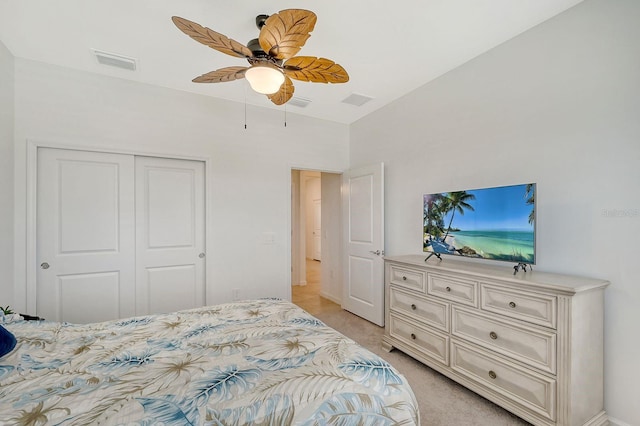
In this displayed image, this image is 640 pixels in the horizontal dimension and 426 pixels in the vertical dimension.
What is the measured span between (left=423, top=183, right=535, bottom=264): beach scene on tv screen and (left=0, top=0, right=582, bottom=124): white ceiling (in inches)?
48.6

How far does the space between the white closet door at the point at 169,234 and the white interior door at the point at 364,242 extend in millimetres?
1920

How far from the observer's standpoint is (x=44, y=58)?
99.3 inches

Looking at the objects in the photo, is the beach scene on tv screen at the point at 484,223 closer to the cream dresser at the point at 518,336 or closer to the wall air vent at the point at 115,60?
the cream dresser at the point at 518,336

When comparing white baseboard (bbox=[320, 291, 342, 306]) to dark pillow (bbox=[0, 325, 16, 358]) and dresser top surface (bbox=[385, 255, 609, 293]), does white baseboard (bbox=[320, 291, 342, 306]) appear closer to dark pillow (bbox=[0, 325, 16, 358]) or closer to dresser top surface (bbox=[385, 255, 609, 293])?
dresser top surface (bbox=[385, 255, 609, 293])

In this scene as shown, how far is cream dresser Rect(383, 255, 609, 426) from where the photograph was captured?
1604mm

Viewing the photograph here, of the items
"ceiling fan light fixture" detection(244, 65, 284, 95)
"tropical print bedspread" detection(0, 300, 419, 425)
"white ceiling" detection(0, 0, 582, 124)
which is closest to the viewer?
"tropical print bedspread" detection(0, 300, 419, 425)

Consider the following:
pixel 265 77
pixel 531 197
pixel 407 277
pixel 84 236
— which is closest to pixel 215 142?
pixel 84 236

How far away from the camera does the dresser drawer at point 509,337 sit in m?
1.67

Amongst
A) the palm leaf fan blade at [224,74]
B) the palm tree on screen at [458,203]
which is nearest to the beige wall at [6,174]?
the palm leaf fan blade at [224,74]

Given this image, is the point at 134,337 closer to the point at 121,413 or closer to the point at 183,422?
the point at 121,413

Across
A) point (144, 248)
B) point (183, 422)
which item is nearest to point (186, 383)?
point (183, 422)

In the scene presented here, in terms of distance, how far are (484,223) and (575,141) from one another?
2.59ft

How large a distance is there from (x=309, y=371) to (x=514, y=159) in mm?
2255

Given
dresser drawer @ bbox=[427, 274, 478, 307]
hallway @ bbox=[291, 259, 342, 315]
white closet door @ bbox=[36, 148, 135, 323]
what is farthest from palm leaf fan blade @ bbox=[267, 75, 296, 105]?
hallway @ bbox=[291, 259, 342, 315]
